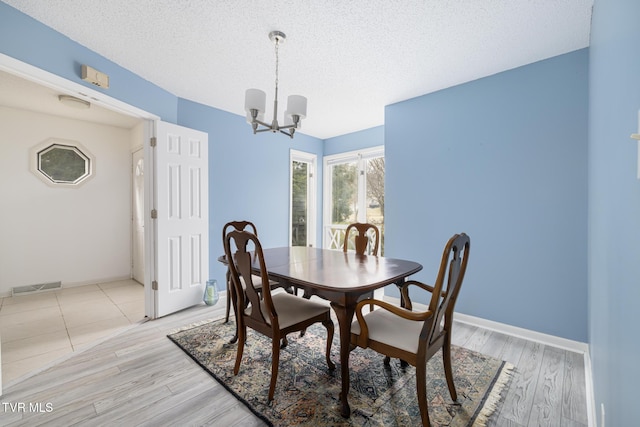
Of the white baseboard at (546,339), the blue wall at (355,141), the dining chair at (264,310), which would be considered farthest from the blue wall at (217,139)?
the white baseboard at (546,339)

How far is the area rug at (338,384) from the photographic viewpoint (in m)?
1.53

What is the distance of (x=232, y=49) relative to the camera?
2324mm

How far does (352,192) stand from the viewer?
4.79 m

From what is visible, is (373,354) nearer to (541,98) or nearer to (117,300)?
A: (541,98)

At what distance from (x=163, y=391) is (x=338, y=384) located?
1.12 m

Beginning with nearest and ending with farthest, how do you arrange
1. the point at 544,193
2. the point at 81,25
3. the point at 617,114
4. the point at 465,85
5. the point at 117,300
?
the point at 617,114, the point at 81,25, the point at 544,193, the point at 465,85, the point at 117,300

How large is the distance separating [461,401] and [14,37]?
3.65m

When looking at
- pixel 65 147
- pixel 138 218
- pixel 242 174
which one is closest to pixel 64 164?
pixel 65 147

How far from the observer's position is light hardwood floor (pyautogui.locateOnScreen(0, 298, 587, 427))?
1523mm

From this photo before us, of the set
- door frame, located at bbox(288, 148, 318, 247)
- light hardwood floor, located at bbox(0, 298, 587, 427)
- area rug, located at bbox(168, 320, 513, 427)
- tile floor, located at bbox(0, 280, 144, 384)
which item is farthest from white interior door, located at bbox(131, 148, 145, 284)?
door frame, located at bbox(288, 148, 318, 247)

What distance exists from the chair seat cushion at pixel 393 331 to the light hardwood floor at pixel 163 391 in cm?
62

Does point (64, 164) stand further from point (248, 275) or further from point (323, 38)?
point (323, 38)

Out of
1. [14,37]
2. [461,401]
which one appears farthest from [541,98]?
[14,37]

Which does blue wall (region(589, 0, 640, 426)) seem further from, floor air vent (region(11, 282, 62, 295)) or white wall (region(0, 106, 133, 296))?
→ floor air vent (region(11, 282, 62, 295))
